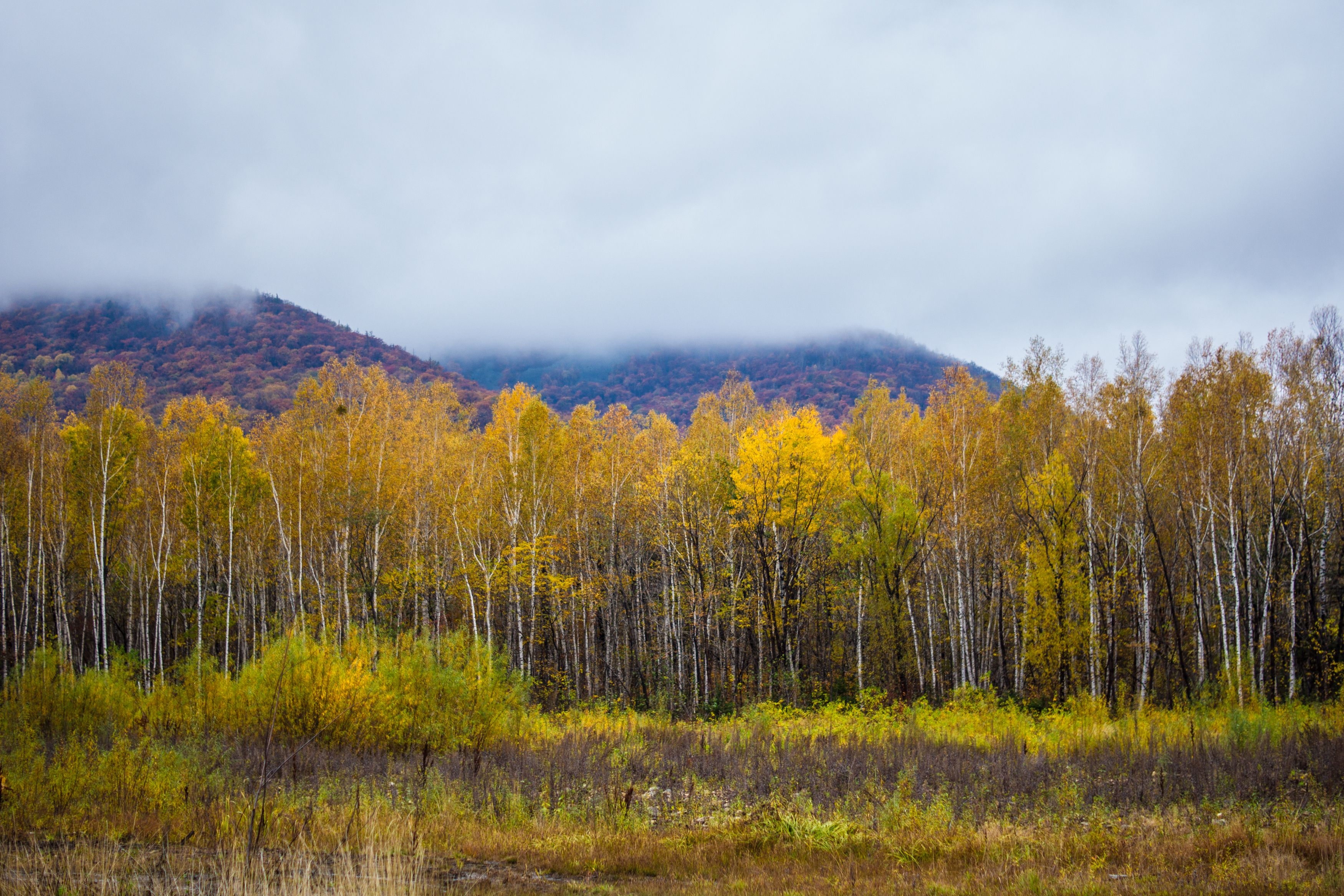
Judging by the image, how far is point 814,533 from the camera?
2380cm

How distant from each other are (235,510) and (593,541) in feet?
48.8

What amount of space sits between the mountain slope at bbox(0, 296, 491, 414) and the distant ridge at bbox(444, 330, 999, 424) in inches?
1178

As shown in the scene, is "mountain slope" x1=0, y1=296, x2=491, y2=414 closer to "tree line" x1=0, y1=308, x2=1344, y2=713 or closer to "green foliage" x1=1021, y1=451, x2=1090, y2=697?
"tree line" x1=0, y1=308, x2=1344, y2=713

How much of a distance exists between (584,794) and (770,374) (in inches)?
4943

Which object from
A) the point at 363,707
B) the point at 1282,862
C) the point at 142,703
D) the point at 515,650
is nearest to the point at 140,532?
the point at 515,650

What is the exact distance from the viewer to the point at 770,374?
13162cm

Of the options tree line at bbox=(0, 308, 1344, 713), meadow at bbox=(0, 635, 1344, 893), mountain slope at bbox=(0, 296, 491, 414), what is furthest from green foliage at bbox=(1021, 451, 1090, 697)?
mountain slope at bbox=(0, 296, 491, 414)

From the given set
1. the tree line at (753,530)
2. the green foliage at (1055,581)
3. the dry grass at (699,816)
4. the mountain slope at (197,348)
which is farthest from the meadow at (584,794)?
the mountain slope at (197,348)

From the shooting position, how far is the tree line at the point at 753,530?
67.6ft

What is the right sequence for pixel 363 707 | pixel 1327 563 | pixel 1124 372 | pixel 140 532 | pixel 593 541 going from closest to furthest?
pixel 363 707 < pixel 1327 563 < pixel 1124 372 < pixel 593 541 < pixel 140 532

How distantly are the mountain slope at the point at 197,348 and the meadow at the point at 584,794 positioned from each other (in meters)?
61.9

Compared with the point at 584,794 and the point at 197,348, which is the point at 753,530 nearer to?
the point at 584,794

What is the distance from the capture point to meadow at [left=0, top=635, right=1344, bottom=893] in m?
6.06

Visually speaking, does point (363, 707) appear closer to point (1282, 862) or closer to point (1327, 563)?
point (1282, 862)
